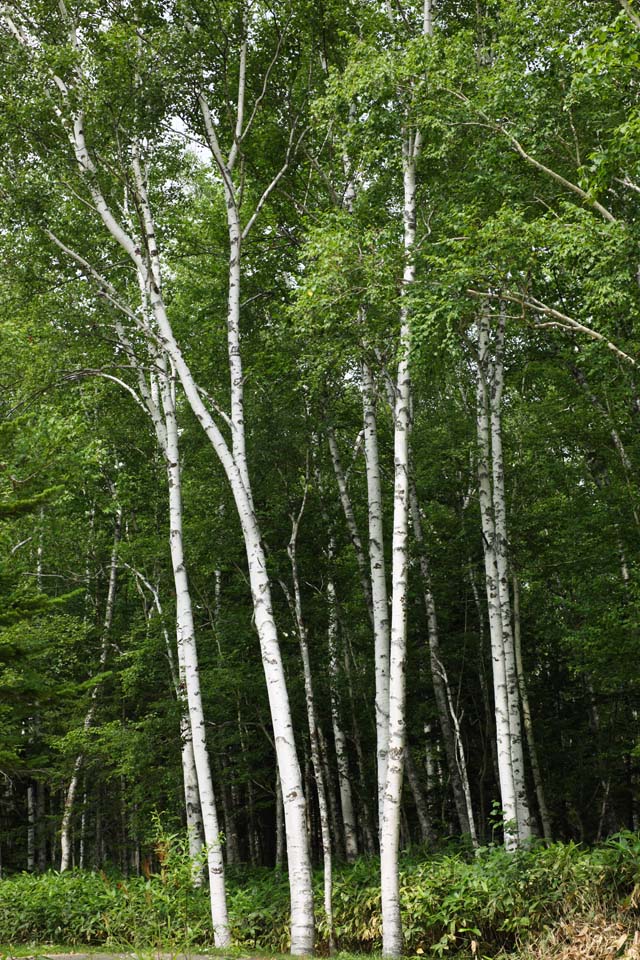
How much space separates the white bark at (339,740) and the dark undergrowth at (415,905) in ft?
4.12

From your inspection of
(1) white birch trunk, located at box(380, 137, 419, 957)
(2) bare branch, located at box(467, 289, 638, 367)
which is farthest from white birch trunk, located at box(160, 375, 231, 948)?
(2) bare branch, located at box(467, 289, 638, 367)

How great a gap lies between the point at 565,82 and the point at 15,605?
32.3 ft

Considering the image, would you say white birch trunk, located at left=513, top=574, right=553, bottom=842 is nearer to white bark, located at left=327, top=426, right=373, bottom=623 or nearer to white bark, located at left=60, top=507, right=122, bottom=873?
white bark, located at left=327, top=426, right=373, bottom=623

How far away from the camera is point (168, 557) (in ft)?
50.9

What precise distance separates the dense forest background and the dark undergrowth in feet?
2.69

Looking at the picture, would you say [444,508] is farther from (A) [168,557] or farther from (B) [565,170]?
(B) [565,170]

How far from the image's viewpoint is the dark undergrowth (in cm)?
798

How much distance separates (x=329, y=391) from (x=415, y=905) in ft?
26.9

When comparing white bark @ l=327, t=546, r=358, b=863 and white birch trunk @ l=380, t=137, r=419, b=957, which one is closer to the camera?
white birch trunk @ l=380, t=137, r=419, b=957

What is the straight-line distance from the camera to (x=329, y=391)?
13891mm

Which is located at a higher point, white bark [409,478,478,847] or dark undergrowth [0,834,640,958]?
white bark [409,478,478,847]

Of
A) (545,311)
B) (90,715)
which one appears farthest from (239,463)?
(90,715)

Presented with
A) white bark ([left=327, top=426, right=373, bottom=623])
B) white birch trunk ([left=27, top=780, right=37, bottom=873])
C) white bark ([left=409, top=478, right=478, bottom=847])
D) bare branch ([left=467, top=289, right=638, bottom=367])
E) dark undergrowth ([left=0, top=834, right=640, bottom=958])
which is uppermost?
bare branch ([left=467, top=289, right=638, bottom=367])

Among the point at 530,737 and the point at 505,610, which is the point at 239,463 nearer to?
the point at 505,610
